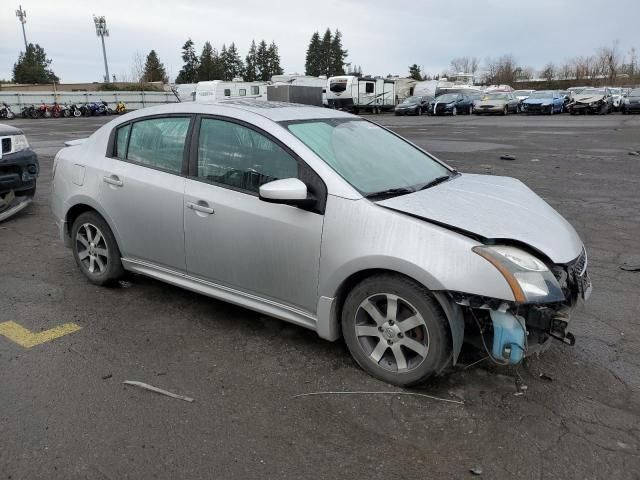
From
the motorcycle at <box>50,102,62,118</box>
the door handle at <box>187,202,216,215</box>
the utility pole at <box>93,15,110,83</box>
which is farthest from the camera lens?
the utility pole at <box>93,15,110,83</box>

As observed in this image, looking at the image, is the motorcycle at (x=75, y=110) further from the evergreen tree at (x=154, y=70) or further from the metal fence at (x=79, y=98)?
the evergreen tree at (x=154, y=70)

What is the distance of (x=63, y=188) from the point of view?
4.71 m

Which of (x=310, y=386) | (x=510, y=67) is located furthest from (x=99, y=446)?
(x=510, y=67)

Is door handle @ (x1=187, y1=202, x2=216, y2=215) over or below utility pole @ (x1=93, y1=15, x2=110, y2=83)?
below

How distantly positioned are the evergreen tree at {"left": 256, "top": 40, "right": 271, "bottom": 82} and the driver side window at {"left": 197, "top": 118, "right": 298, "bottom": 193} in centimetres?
9539

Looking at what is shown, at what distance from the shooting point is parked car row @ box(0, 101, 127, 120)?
112 feet

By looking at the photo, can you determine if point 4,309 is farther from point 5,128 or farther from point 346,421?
point 5,128

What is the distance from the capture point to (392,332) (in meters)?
3.08

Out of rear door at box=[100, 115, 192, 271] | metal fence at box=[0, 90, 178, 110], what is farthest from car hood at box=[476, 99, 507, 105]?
rear door at box=[100, 115, 192, 271]

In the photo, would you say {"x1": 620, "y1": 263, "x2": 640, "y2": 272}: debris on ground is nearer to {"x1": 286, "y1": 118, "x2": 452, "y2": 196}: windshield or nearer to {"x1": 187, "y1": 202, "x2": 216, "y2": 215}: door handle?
{"x1": 286, "y1": 118, "x2": 452, "y2": 196}: windshield

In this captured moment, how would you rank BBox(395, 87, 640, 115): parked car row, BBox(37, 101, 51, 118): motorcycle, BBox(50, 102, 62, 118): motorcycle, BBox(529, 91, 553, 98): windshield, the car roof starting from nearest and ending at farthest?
the car roof
BBox(395, 87, 640, 115): parked car row
BBox(529, 91, 553, 98): windshield
BBox(37, 101, 51, 118): motorcycle
BBox(50, 102, 62, 118): motorcycle

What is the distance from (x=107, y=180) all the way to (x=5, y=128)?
3586 millimetres

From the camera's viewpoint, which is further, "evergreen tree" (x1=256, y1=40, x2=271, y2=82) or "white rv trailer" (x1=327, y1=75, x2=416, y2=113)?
"evergreen tree" (x1=256, y1=40, x2=271, y2=82)

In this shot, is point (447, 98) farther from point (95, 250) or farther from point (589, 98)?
point (95, 250)
